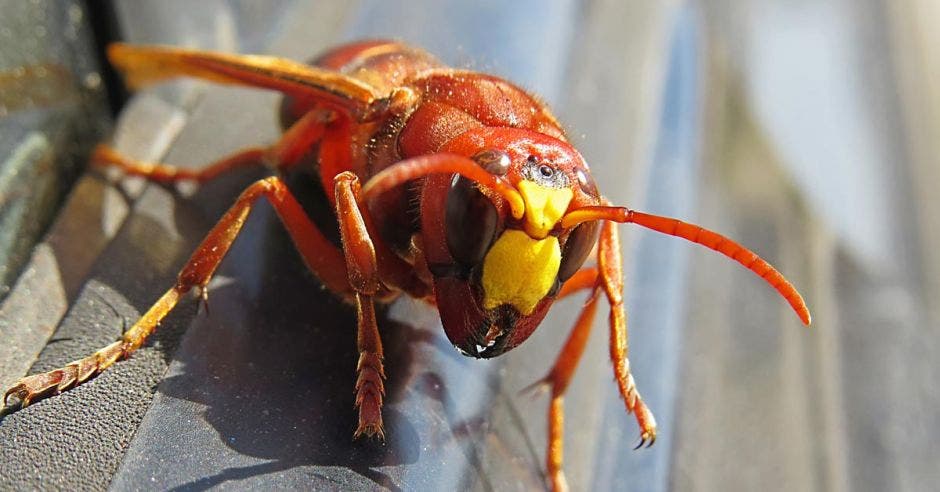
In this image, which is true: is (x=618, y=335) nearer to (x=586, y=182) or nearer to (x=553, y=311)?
(x=553, y=311)

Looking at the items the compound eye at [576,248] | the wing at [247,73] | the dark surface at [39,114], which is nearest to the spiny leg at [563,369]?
the compound eye at [576,248]

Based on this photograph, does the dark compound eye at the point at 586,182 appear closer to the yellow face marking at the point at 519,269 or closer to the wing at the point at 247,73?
the yellow face marking at the point at 519,269

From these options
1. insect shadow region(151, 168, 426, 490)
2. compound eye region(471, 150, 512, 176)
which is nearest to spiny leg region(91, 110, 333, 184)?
insect shadow region(151, 168, 426, 490)

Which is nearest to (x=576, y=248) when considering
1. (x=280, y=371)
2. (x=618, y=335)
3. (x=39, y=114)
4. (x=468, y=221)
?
(x=468, y=221)

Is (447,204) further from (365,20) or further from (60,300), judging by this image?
(365,20)

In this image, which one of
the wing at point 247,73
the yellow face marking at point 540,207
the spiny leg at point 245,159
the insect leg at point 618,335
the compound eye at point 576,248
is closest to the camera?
the yellow face marking at point 540,207

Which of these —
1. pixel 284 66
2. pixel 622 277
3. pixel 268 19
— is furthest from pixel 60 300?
pixel 268 19

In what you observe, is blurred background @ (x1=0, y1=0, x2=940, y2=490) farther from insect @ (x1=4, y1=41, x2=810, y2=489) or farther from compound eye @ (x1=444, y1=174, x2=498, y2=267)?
compound eye @ (x1=444, y1=174, x2=498, y2=267)
